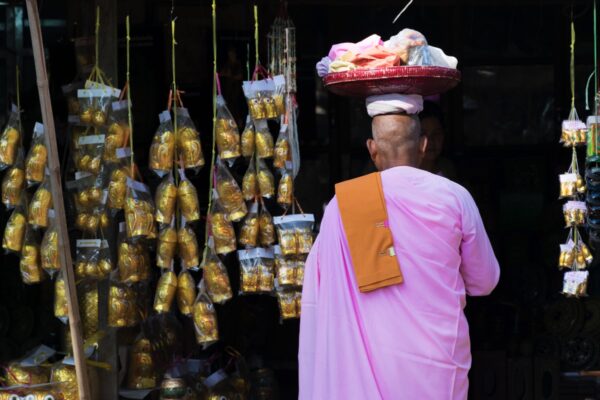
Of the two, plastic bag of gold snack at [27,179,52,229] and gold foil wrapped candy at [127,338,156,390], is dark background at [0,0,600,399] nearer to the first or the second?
gold foil wrapped candy at [127,338,156,390]

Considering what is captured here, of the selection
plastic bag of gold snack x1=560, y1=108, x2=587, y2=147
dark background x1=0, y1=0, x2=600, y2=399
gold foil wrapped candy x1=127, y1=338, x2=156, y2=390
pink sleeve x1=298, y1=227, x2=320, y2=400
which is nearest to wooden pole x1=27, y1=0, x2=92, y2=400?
gold foil wrapped candy x1=127, y1=338, x2=156, y2=390

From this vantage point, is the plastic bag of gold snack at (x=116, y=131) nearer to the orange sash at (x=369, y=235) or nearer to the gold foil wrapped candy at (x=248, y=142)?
the gold foil wrapped candy at (x=248, y=142)

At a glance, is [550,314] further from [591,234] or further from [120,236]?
[120,236]

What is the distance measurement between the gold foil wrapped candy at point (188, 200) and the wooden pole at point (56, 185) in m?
0.58

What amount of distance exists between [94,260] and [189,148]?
593 millimetres

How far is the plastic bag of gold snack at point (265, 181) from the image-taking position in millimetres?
4766

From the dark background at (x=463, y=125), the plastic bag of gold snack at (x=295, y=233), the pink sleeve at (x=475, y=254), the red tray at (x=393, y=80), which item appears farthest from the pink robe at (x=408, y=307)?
the dark background at (x=463, y=125)

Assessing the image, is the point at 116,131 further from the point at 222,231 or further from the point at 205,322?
the point at 205,322

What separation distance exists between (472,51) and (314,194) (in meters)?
1.19

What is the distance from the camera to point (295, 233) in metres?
4.71

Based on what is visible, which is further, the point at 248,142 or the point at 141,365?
the point at 141,365

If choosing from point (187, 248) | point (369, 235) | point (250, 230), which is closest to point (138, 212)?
point (187, 248)

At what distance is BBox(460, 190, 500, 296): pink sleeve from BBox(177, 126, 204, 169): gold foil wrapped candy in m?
1.32

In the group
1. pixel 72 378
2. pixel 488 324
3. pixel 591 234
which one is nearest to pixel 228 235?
pixel 72 378
